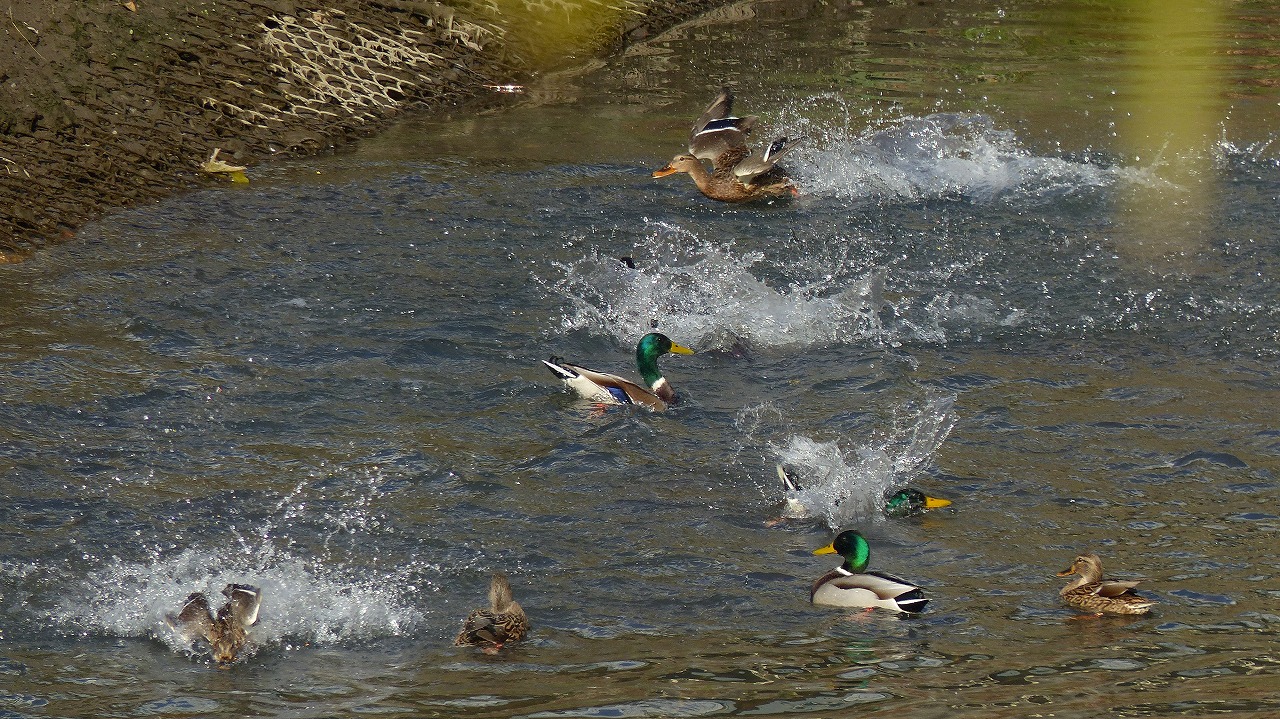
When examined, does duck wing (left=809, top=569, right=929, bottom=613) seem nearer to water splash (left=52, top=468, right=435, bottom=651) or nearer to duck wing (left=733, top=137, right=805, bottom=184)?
water splash (left=52, top=468, right=435, bottom=651)

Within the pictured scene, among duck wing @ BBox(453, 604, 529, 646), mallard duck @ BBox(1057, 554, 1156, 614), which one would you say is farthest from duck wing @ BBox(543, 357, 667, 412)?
mallard duck @ BBox(1057, 554, 1156, 614)

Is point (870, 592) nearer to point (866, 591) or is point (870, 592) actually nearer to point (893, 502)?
point (866, 591)

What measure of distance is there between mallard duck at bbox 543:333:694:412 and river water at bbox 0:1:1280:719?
0.13 m

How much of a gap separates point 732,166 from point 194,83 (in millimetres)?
5214

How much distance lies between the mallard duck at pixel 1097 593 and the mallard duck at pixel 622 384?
3231 millimetres

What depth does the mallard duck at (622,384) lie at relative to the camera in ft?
30.3

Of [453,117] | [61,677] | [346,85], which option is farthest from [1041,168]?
[61,677]

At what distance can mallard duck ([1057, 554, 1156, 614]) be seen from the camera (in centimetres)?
635

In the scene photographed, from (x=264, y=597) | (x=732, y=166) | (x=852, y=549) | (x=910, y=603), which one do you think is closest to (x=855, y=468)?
(x=852, y=549)

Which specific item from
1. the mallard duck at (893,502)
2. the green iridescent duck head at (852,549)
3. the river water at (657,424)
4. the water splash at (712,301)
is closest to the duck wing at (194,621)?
the river water at (657,424)

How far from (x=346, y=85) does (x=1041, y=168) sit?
713 cm

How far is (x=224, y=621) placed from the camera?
6.26 metres

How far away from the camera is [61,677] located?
5969 mm

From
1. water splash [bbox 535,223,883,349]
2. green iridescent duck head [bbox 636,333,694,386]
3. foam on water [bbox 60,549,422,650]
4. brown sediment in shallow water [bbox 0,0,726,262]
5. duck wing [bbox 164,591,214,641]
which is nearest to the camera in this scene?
duck wing [bbox 164,591,214,641]
